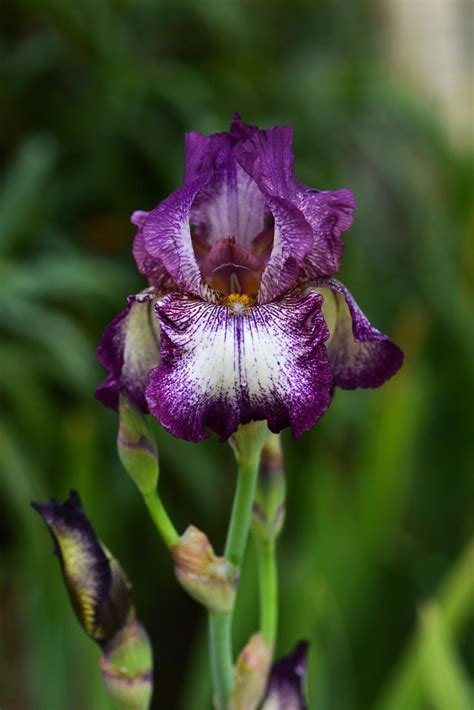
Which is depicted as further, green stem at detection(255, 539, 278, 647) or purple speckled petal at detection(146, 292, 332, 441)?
green stem at detection(255, 539, 278, 647)

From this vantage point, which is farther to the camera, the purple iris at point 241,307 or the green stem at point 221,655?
the green stem at point 221,655

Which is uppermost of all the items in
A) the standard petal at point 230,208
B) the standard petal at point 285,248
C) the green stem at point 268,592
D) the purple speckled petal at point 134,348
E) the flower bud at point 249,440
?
the standard petal at point 230,208

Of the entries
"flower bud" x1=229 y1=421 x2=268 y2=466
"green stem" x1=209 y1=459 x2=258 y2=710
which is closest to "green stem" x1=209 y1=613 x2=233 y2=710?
"green stem" x1=209 y1=459 x2=258 y2=710

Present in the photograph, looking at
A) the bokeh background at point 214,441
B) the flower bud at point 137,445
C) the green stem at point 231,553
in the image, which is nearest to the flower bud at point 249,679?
the green stem at point 231,553

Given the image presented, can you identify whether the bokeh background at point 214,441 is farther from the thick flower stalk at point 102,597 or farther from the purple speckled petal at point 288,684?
the thick flower stalk at point 102,597

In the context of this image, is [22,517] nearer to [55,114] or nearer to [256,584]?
[256,584]

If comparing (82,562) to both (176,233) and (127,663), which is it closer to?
(127,663)

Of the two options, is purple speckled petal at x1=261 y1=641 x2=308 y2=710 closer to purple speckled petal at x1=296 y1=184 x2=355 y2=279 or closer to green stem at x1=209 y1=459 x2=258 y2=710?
green stem at x1=209 y1=459 x2=258 y2=710
